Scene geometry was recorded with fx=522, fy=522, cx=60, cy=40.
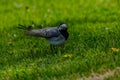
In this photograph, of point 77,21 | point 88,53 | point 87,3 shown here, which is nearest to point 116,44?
point 88,53

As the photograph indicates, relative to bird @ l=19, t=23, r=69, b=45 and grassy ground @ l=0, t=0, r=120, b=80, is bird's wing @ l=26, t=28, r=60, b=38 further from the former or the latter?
grassy ground @ l=0, t=0, r=120, b=80

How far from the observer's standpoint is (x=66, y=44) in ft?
39.7

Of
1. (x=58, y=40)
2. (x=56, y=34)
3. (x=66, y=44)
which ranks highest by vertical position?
(x=56, y=34)

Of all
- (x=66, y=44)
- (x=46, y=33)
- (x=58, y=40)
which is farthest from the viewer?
(x=66, y=44)

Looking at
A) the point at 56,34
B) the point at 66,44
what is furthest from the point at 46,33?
the point at 66,44

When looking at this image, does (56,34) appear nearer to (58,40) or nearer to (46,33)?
(58,40)

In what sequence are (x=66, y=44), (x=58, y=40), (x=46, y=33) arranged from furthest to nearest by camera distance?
(x=66, y=44) < (x=46, y=33) < (x=58, y=40)

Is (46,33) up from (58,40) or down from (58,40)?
up

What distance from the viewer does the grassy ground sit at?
9758 mm

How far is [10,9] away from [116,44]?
9087mm

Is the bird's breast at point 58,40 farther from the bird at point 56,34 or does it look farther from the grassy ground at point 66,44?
the grassy ground at point 66,44

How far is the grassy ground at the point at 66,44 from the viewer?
32.0 ft

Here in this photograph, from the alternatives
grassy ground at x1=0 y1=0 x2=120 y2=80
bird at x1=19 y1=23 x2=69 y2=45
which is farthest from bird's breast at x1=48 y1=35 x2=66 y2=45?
grassy ground at x1=0 y1=0 x2=120 y2=80

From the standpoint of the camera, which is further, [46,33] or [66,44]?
[66,44]
